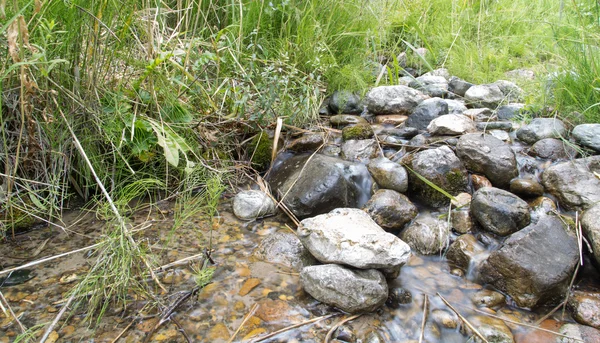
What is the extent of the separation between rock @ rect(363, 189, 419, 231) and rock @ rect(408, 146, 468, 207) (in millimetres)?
188

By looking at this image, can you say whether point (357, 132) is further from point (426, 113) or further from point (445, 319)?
point (445, 319)

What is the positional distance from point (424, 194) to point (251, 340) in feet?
5.36

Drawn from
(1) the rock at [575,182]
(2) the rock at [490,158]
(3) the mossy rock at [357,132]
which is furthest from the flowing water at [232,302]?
(3) the mossy rock at [357,132]

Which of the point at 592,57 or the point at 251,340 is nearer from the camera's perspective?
the point at 251,340

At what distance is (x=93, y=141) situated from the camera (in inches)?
97.6

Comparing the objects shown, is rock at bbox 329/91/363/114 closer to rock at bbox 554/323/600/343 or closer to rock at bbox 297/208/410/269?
rock at bbox 297/208/410/269

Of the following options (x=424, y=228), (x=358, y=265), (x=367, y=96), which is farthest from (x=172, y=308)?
(x=367, y=96)

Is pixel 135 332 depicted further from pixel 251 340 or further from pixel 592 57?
pixel 592 57

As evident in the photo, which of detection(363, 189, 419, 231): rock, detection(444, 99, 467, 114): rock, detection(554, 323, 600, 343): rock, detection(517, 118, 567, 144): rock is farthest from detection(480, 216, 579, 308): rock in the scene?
detection(444, 99, 467, 114): rock

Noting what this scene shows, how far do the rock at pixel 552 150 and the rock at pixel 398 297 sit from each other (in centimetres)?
173

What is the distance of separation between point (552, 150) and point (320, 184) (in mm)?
1755

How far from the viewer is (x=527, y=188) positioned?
273 centimetres

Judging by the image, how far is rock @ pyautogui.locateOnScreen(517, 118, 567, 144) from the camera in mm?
3168

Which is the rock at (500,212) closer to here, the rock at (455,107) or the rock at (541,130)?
the rock at (541,130)
